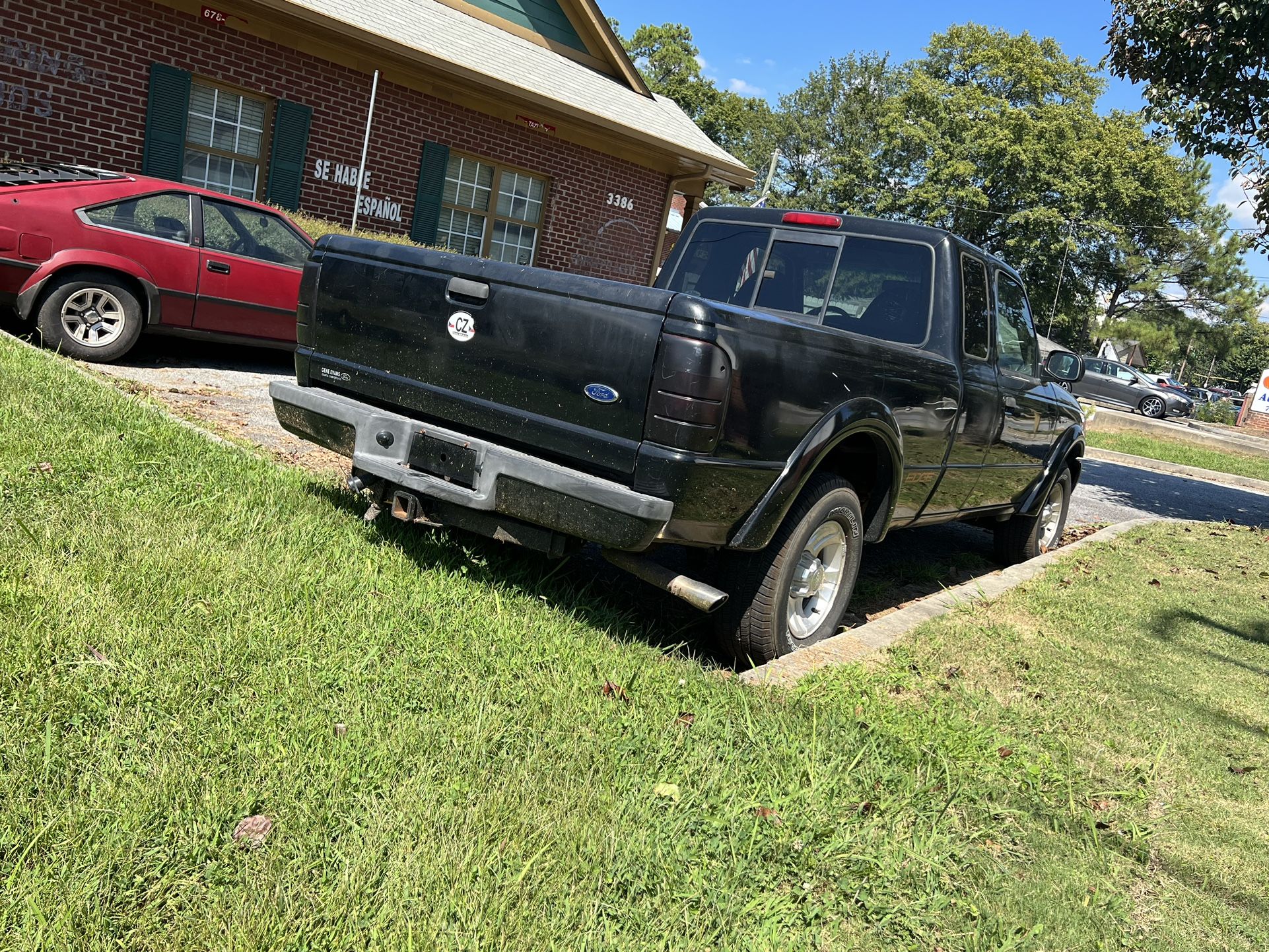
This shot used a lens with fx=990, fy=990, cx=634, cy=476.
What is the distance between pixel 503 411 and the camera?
376 cm

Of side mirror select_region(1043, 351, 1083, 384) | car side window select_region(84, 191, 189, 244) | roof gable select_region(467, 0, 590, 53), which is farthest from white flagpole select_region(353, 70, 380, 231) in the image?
side mirror select_region(1043, 351, 1083, 384)

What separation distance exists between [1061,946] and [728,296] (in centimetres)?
357

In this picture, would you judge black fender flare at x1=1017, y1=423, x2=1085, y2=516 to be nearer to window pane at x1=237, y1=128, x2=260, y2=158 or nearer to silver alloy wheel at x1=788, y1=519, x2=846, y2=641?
silver alloy wheel at x1=788, y1=519, x2=846, y2=641

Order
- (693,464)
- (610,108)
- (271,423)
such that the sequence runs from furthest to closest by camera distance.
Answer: (610,108) < (271,423) < (693,464)

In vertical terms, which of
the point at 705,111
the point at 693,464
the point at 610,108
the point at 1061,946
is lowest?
the point at 1061,946

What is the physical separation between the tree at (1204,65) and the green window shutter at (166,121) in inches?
407

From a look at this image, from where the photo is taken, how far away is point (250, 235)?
8.21 metres

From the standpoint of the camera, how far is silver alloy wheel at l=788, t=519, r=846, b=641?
424 centimetres

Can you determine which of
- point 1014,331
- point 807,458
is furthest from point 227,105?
point 807,458

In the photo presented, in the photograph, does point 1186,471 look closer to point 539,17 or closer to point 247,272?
point 539,17

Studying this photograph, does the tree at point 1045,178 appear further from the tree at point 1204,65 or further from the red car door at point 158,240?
the red car door at point 158,240

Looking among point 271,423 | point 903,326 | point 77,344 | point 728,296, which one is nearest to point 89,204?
point 77,344

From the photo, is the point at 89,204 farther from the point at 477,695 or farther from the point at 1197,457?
the point at 1197,457

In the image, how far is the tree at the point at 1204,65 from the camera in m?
9.65
